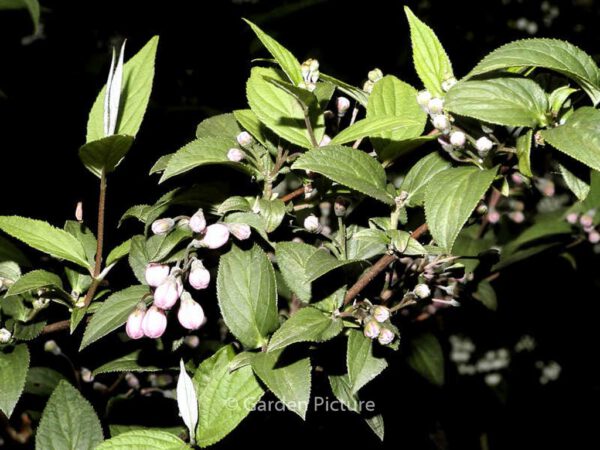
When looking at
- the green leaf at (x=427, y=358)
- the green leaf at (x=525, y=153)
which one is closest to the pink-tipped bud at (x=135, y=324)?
the green leaf at (x=525, y=153)

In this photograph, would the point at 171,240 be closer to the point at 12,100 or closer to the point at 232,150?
the point at 232,150

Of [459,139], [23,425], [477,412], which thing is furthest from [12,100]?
[477,412]

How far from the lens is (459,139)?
707 millimetres

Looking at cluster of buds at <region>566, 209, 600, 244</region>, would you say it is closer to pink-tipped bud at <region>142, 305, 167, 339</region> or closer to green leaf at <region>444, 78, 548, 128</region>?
green leaf at <region>444, 78, 548, 128</region>

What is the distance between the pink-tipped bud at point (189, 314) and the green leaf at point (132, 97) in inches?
9.4

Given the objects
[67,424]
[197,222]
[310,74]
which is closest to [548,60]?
[310,74]

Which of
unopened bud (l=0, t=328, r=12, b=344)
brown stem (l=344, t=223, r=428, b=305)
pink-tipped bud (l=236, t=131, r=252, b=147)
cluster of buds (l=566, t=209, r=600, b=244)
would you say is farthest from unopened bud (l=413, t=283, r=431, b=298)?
cluster of buds (l=566, t=209, r=600, b=244)

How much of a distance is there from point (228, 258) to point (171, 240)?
68 millimetres

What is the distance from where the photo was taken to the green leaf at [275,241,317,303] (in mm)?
759

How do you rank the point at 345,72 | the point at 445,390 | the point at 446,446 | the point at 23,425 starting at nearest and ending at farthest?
1. the point at 23,425
2. the point at 446,446
3. the point at 445,390
4. the point at 345,72

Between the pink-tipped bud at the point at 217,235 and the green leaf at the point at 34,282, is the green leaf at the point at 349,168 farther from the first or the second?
the green leaf at the point at 34,282

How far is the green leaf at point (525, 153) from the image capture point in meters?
0.66

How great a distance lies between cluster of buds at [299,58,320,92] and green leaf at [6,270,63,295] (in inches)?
14.4

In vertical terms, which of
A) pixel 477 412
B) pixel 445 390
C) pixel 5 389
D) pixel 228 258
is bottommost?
pixel 477 412
